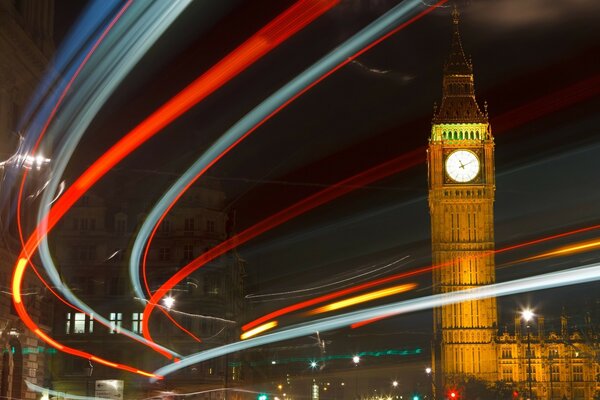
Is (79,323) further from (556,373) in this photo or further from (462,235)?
(556,373)

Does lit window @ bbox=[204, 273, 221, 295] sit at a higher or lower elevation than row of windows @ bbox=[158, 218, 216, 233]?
lower

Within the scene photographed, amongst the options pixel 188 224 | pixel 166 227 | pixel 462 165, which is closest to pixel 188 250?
pixel 188 224

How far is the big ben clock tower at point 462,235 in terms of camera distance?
132 meters

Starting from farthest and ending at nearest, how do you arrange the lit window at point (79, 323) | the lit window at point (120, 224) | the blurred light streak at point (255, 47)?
the lit window at point (120, 224), the lit window at point (79, 323), the blurred light streak at point (255, 47)

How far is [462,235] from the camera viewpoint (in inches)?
5197

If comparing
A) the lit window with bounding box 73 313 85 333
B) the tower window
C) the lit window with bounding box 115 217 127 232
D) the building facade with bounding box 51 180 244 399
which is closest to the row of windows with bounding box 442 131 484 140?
the building facade with bounding box 51 180 244 399

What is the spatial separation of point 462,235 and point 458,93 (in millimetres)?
21521

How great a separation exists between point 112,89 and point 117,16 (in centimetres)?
213

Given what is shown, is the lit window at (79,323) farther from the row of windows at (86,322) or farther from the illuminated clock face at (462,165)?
the illuminated clock face at (462,165)

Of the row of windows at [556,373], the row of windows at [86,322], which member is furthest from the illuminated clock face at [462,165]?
the row of windows at [86,322]

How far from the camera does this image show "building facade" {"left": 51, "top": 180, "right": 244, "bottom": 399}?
68562mm

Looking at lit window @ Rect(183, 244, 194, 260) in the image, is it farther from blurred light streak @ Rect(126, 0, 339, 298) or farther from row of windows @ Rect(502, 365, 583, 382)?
row of windows @ Rect(502, 365, 583, 382)

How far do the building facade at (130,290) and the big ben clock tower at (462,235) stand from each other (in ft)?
192

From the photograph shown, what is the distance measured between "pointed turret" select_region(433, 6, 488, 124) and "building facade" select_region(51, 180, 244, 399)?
64869 mm
